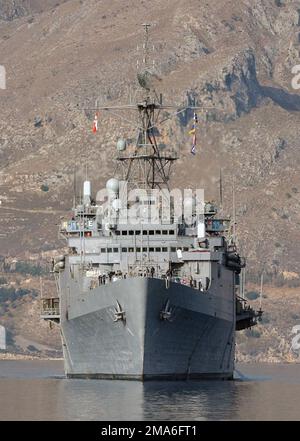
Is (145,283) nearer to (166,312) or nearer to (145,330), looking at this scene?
(166,312)

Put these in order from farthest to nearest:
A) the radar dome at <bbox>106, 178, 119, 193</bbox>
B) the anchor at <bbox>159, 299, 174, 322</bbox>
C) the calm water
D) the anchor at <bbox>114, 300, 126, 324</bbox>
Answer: the radar dome at <bbox>106, 178, 119, 193</bbox>, the anchor at <bbox>114, 300, 126, 324</bbox>, the anchor at <bbox>159, 299, 174, 322</bbox>, the calm water

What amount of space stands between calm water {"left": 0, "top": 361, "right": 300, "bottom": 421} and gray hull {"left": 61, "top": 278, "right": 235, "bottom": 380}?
3.25 feet

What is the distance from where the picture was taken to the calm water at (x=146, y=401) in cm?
8862

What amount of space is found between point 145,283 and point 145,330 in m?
2.56

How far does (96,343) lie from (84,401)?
1219cm

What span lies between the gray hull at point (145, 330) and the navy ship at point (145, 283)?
55 millimetres

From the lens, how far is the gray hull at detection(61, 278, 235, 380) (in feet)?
337

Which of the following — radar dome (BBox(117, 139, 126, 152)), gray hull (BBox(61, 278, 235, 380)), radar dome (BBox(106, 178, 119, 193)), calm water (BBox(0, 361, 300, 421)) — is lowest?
calm water (BBox(0, 361, 300, 421))

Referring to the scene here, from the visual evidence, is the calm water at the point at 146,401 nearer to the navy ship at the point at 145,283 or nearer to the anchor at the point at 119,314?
the navy ship at the point at 145,283

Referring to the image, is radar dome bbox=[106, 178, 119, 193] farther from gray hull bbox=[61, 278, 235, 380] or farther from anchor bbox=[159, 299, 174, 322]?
anchor bbox=[159, 299, 174, 322]

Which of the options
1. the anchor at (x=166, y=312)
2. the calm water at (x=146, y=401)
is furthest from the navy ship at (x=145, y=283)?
the calm water at (x=146, y=401)

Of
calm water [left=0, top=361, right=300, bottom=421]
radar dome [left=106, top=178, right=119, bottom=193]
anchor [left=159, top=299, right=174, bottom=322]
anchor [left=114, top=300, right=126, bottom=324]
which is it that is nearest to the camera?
calm water [left=0, top=361, right=300, bottom=421]

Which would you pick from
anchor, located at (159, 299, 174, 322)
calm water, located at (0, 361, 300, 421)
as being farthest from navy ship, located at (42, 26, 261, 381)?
calm water, located at (0, 361, 300, 421)

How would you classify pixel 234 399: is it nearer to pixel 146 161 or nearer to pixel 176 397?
pixel 176 397
